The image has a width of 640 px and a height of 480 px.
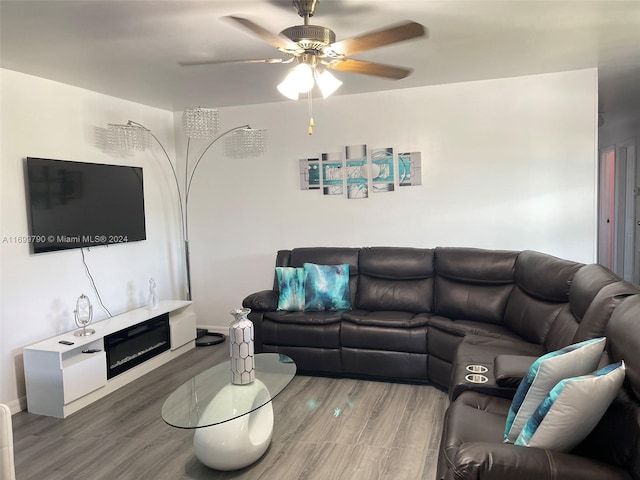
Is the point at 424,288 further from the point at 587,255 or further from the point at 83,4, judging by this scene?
the point at 83,4

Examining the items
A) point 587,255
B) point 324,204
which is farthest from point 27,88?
point 587,255

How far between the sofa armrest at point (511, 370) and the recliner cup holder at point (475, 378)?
7 centimetres

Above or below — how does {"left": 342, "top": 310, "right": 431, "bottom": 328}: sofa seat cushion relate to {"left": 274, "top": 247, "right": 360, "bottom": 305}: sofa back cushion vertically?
below

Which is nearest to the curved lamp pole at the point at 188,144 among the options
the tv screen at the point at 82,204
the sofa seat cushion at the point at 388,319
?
the tv screen at the point at 82,204

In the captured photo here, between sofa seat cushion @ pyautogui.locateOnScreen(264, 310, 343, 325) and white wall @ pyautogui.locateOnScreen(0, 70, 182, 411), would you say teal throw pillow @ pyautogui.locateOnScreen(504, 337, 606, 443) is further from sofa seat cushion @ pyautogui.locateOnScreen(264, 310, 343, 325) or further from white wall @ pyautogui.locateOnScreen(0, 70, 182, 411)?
white wall @ pyautogui.locateOnScreen(0, 70, 182, 411)

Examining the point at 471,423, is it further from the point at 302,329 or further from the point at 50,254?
the point at 50,254

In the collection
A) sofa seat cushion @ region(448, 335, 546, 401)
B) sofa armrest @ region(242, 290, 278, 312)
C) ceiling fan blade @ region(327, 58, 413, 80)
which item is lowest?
sofa seat cushion @ region(448, 335, 546, 401)

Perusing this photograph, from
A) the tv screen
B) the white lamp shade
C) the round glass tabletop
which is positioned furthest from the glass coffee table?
the tv screen

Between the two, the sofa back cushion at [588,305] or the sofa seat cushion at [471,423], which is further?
the sofa back cushion at [588,305]

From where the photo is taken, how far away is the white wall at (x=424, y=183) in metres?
4.21

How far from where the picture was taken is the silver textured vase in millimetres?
2684

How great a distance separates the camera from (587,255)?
4.26m

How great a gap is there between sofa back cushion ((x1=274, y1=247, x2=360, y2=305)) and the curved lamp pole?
1.24m

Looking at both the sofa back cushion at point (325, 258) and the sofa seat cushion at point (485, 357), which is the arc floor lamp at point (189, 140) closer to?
the sofa back cushion at point (325, 258)
